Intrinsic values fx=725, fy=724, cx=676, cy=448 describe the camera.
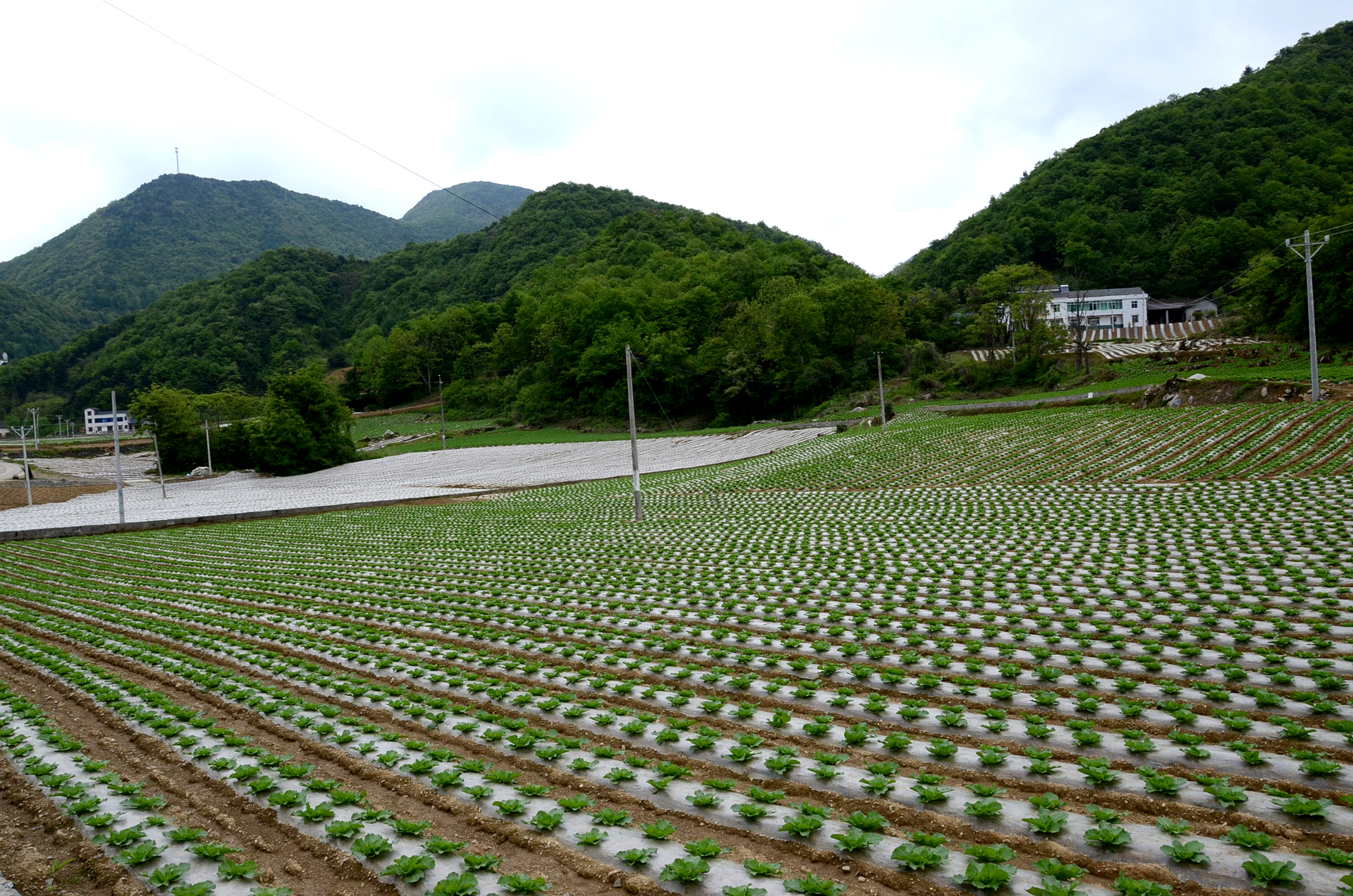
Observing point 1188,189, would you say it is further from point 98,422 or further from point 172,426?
point 98,422

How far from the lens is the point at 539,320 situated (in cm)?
9019

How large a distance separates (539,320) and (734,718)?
87158mm

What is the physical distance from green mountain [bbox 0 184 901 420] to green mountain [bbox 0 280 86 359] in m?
8.63

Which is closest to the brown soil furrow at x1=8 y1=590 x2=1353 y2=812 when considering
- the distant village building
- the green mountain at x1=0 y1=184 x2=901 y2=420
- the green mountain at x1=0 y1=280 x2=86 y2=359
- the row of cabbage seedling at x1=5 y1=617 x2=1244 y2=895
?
the row of cabbage seedling at x1=5 y1=617 x2=1244 y2=895

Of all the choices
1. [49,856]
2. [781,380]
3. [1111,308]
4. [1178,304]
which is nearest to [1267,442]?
[49,856]

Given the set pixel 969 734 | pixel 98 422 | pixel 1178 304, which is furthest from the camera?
pixel 98 422

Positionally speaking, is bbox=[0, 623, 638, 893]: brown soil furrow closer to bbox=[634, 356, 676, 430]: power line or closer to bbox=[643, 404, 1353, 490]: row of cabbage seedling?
bbox=[643, 404, 1353, 490]: row of cabbage seedling

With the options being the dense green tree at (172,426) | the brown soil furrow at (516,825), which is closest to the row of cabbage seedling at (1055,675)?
the brown soil furrow at (516,825)

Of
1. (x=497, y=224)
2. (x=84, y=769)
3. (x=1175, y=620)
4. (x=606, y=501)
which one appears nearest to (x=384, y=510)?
(x=606, y=501)

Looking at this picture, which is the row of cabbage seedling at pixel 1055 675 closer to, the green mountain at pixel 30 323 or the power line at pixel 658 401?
the power line at pixel 658 401

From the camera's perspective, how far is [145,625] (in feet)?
41.0

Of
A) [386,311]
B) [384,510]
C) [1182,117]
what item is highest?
[1182,117]

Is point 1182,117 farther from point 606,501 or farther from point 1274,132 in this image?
point 606,501

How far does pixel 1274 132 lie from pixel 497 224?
4355 inches
